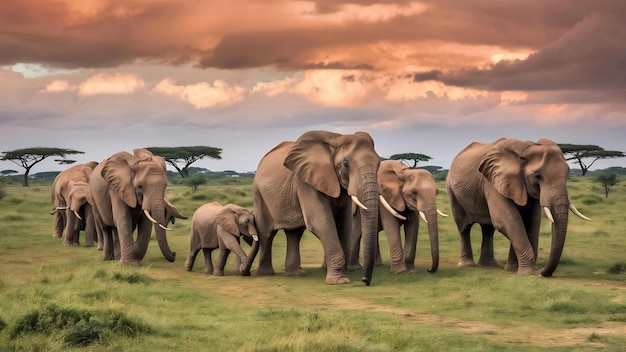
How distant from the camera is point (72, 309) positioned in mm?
11102

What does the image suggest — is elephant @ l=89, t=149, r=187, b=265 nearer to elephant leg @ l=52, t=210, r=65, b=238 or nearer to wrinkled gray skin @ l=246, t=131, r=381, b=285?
wrinkled gray skin @ l=246, t=131, r=381, b=285

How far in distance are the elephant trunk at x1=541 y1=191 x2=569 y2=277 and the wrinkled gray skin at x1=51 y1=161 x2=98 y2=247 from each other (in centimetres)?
1304

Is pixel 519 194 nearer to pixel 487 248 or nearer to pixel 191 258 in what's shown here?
pixel 487 248

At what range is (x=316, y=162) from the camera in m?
15.8

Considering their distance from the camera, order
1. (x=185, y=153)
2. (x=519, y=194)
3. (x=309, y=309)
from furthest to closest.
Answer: (x=185, y=153)
(x=519, y=194)
(x=309, y=309)

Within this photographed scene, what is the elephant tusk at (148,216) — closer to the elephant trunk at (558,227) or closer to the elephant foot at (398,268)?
the elephant foot at (398,268)

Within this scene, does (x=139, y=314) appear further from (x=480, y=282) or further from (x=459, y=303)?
(x=480, y=282)

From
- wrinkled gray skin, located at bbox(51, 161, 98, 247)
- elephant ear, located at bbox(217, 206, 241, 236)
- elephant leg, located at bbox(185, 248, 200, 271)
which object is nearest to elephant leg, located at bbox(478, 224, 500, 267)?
elephant ear, located at bbox(217, 206, 241, 236)

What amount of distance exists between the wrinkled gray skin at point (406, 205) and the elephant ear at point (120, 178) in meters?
5.35

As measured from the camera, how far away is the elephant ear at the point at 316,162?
15.7 metres

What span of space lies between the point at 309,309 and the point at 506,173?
536 cm

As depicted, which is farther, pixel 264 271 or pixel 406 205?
pixel 264 271

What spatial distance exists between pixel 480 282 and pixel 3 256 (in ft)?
41.0

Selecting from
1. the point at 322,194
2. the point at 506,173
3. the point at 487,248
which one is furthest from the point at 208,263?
the point at 506,173
